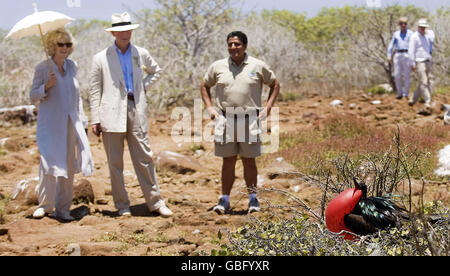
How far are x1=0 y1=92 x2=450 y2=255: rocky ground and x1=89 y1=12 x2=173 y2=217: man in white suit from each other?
1.45ft

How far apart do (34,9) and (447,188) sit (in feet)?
13.9

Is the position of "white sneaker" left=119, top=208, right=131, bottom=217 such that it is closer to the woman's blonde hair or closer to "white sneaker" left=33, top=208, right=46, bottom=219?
"white sneaker" left=33, top=208, right=46, bottom=219

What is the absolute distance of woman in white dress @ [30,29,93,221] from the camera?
5.55m

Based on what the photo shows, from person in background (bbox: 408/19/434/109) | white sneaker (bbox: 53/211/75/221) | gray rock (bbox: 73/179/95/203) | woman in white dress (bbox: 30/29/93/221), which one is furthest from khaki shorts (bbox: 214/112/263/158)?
person in background (bbox: 408/19/434/109)

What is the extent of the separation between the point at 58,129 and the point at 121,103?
613mm

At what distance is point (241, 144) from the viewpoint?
5676 millimetres
